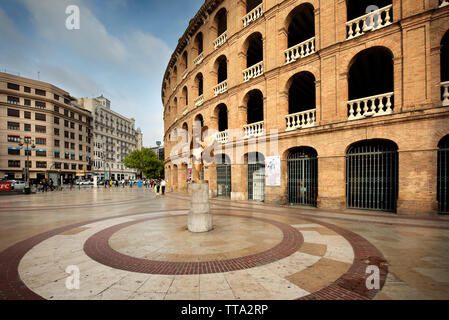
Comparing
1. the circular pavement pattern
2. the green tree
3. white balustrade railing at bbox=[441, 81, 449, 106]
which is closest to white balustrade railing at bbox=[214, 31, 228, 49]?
white balustrade railing at bbox=[441, 81, 449, 106]

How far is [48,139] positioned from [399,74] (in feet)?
214

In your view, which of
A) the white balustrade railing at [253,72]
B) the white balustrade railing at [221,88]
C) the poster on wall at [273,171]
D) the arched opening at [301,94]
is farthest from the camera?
the white balustrade railing at [221,88]

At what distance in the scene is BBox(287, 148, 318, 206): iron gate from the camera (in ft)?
39.7

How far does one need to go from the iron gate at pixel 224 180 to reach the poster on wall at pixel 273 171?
4.42m

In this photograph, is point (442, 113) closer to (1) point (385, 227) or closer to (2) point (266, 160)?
(1) point (385, 227)

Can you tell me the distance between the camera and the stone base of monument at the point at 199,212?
260 inches

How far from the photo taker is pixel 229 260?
4.30 meters

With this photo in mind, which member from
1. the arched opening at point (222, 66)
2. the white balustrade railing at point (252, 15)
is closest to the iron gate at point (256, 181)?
the arched opening at point (222, 66)

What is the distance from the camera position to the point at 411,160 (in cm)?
870

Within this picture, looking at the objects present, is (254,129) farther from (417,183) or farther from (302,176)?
Answer: (417,183)

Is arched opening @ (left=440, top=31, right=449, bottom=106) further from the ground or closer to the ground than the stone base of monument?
further from the ground

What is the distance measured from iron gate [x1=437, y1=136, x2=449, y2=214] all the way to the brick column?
856mm

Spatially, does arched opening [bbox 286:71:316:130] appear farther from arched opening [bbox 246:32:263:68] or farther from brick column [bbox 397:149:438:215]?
brick column [bbox 397:149:438:215]

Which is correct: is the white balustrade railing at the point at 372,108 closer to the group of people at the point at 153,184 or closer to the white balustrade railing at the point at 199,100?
the white balustrade railing at the point at 199,100
